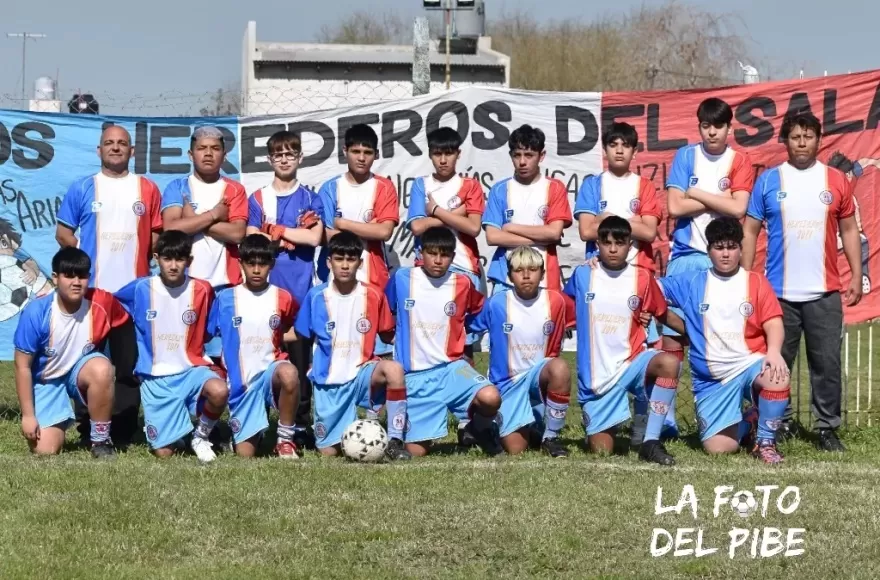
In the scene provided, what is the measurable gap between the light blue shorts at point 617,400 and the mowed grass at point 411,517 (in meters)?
0.25

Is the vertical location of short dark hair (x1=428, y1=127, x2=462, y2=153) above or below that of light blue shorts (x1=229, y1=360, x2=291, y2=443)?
above

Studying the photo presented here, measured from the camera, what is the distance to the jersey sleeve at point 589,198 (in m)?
8.03

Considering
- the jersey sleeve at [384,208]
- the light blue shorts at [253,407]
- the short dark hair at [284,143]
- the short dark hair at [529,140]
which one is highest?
the short dark hair at [529,140]

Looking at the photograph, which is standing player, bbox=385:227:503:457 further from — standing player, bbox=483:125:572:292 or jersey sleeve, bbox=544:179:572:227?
jersey sleeve, bbox=544:179:572:227

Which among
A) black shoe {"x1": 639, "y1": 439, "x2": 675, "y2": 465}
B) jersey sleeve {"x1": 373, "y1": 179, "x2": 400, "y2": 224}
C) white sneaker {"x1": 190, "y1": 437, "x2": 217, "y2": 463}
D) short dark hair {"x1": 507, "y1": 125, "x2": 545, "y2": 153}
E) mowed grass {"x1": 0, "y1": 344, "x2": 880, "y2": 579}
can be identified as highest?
short dark hair {"x1": 507, "y1": 125, "x2": 545, "y2": 153}

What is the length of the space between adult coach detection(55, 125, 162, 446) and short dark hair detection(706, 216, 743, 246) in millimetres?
3430

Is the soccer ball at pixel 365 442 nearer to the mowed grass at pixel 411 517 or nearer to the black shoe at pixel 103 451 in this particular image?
the mowed grass at pixel 411 517

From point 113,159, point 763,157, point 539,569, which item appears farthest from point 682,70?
point 539,569

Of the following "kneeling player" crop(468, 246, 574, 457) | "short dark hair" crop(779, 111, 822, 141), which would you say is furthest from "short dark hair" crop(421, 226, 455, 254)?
"short dark hair" crop(779, 111, 822, 141)

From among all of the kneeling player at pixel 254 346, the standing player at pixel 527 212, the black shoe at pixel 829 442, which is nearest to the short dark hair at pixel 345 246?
the kneeling player at pixel 254 346

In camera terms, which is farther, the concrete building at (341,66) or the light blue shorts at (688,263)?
the concrete building at (341,66)

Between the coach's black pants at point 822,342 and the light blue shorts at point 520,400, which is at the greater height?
the coach's black pants at point 822,342

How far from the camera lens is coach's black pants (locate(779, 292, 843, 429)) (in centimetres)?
765

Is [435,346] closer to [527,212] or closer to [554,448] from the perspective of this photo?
[554,448]
